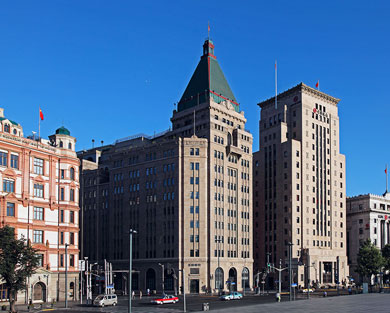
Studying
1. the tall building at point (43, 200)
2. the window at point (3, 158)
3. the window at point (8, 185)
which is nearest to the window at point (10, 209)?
the tall building at point (43, 200)

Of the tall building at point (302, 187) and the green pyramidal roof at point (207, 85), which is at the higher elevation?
the green pyramidal roof at point (207, 85)

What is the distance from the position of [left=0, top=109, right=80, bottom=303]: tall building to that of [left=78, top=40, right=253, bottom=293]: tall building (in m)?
37.8

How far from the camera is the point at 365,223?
188 metres

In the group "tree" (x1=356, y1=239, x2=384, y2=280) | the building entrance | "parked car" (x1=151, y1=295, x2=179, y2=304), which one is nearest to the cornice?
"tree" (x1=356, y1=239, x2=384, y2=280)

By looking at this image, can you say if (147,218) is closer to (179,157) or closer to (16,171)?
(179,157)

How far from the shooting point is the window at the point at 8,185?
90.5 metres

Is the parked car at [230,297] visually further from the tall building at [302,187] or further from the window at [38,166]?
the tall building at [302,187]

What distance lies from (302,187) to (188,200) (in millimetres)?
47899

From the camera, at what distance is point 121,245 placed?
150 meters

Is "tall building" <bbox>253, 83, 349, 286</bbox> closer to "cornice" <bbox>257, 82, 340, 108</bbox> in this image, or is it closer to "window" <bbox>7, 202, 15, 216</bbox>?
"cornice" <bbox>257, 82, 340, 108</bbox>

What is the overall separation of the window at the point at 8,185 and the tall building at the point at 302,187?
96.0 meters

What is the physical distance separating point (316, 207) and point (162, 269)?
61.0 meters

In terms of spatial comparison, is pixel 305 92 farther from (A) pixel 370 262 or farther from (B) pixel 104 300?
(B) pixel 104 300

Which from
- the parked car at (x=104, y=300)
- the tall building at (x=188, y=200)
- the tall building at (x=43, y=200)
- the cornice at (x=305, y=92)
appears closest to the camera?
the parked car at (x=104, y=300)
